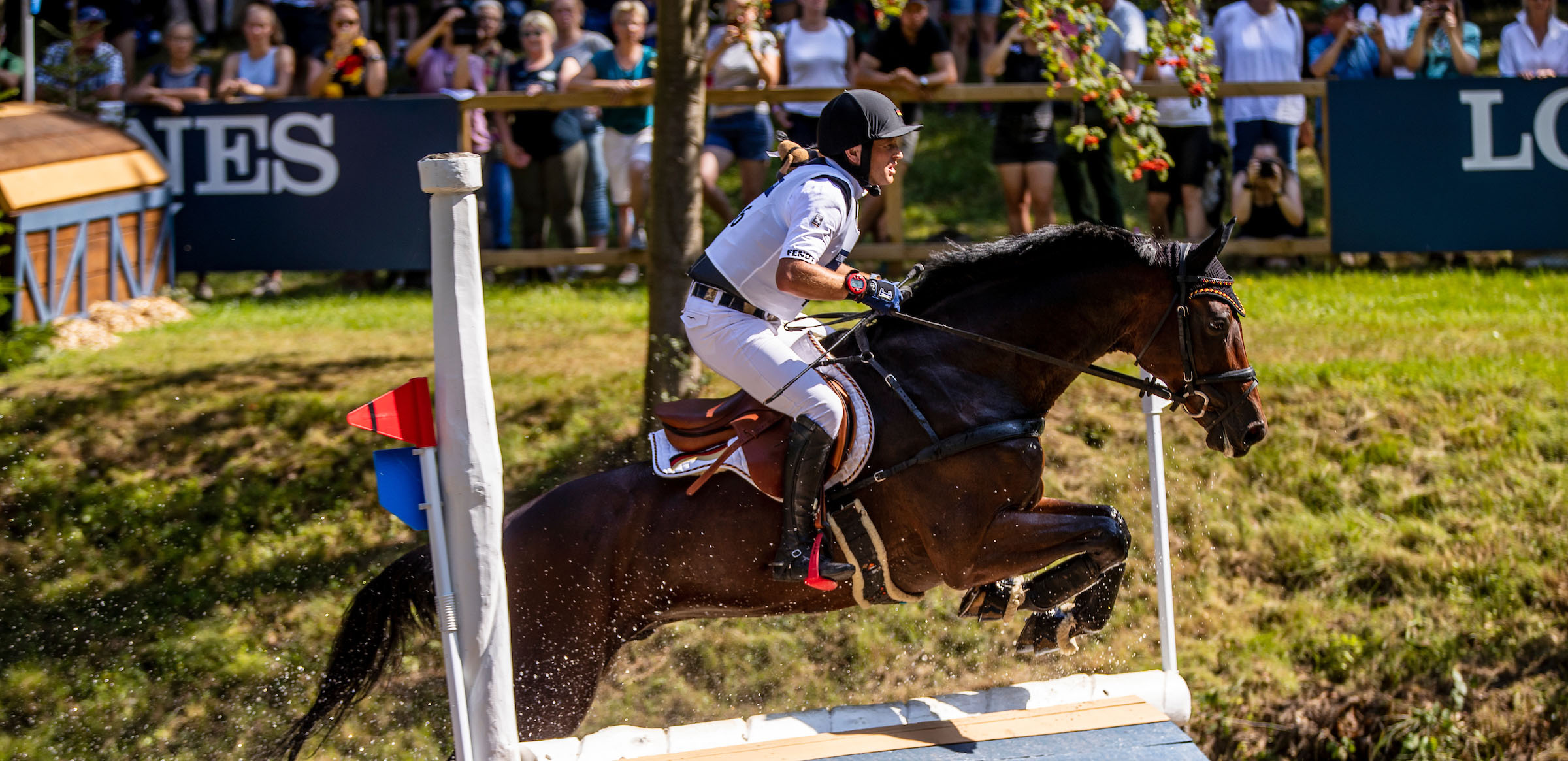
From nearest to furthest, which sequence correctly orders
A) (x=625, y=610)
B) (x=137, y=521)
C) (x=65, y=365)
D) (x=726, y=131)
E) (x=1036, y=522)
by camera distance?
(x=1036, y=522)
(x=625, y=610)
(x=137, y=521)
(x=65, y=365)
(x=726, y=131)

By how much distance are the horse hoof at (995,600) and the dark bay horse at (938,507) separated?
2.7 inches

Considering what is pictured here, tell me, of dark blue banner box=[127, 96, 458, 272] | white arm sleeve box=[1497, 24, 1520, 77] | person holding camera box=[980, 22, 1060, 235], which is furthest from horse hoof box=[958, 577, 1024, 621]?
white arm sleeve box=[1497, 24, 1520, 77]

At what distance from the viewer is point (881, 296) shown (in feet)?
15.1

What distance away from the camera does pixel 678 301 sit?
26.5 feet

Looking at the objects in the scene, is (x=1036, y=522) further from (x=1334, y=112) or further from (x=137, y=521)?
(x=1334, y=112)

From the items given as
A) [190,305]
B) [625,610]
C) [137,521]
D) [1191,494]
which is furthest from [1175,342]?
[190,305]

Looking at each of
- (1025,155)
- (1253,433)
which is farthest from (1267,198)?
(1253,433)

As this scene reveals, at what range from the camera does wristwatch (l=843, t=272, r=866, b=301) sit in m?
4.52

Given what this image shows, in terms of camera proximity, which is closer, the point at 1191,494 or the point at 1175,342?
the point at 1175,342

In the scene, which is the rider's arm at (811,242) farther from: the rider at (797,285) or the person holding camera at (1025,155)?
the person holding camera at (1025,155)

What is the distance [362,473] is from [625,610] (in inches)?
135

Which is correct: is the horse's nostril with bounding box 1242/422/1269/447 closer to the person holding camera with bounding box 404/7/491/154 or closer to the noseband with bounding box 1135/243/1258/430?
the noseband with bounding box 1135/243/1258/430

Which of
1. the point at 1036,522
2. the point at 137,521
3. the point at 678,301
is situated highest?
the point at 678,301

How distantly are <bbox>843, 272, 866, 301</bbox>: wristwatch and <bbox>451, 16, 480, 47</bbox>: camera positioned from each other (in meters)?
7.41
